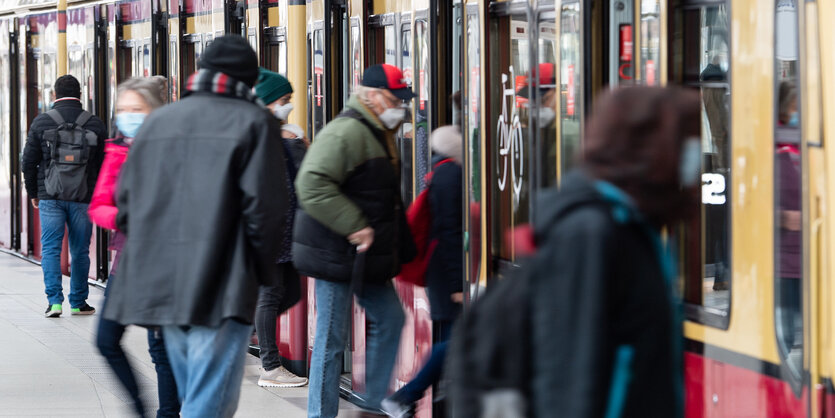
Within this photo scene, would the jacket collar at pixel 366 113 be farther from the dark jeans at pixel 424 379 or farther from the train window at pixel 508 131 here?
the dark jeans at pixel 424 379

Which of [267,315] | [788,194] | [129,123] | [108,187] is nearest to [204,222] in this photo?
[108,187]

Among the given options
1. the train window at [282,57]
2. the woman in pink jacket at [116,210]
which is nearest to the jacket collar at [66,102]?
the train window at [282,57]

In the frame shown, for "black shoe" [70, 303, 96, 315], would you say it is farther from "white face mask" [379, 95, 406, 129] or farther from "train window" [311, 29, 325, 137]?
"white face mask" [379, 95, 406, 129]

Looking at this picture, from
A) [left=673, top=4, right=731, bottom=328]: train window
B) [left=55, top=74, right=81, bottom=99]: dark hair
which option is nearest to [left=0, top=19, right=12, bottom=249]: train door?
[left=55, top=74, right=81, bottom=99]: dark hair

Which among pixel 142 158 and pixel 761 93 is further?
pixel 142 158

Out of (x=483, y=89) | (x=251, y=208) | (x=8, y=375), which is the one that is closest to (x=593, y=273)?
(x=251, y=208)

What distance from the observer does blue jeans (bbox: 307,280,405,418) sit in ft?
18.1

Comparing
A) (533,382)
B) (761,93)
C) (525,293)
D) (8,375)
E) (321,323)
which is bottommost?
(8,375)

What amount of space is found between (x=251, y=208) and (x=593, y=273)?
2303 millimetres

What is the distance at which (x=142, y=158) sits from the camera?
4.50 metres

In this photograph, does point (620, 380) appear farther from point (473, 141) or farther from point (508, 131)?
point (473, 141)

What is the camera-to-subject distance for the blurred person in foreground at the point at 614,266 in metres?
2.23

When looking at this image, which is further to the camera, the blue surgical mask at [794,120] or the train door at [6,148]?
the train door at [6,148]

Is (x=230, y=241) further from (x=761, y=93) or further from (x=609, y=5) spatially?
(x=761, y=93)
